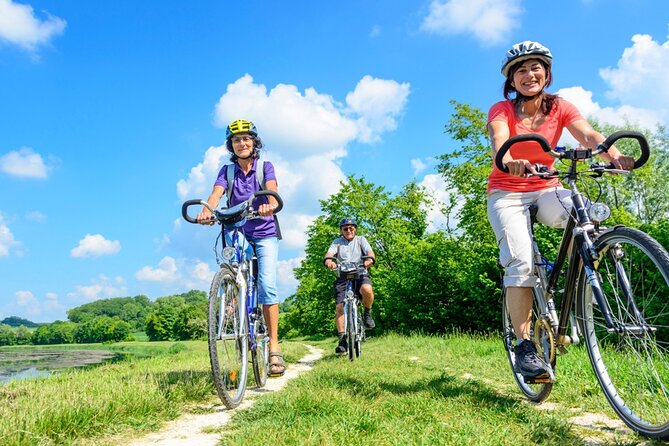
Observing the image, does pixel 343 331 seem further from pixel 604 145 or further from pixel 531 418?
pixel 604 145

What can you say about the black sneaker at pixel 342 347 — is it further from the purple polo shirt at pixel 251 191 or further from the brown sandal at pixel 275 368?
the purple polo shirt at pixel 251 191

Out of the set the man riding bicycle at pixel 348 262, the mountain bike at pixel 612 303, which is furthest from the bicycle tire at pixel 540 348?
the man riding bicycle at pixel 348 262

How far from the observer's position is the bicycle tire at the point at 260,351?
4.62 meters

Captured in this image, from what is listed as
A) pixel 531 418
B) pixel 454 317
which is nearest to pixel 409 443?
pixel 531 418

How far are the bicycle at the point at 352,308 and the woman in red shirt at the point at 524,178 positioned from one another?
14.5 ft

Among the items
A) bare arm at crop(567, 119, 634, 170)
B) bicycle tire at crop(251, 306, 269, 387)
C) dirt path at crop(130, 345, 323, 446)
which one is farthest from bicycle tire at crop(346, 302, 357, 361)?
bare arm at crop(567, 119, 634, 170)

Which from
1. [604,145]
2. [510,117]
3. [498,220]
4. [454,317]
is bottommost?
[454,317]

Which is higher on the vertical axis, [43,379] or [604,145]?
[604,145]

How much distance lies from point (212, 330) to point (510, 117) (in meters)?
2.78

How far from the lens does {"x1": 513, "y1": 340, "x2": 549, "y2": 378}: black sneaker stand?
9.77 ft

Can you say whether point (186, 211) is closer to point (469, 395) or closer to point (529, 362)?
point (469, 395)

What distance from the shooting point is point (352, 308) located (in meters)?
7.75

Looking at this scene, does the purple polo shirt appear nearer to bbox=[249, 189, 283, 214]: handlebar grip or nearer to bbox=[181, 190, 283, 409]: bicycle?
bbox=[181, 190, 283, 409]: bicycle

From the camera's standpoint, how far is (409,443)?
7.68 feet
